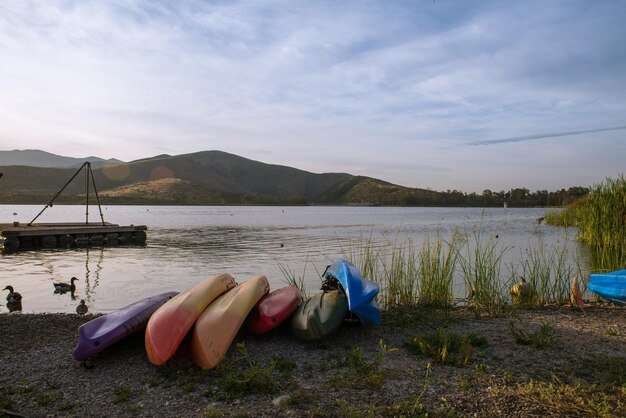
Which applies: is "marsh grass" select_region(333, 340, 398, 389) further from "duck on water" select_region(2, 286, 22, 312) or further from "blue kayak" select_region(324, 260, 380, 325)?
"duck on water" select_region(2, 286, 22, 312)

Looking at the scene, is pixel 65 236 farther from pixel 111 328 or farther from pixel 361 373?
pixel 361 373

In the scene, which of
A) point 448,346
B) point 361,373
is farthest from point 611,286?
point 361,373

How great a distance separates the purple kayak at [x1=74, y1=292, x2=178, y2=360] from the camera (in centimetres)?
527

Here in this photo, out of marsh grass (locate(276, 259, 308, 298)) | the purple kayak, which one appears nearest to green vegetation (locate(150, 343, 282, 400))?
the purple kayak

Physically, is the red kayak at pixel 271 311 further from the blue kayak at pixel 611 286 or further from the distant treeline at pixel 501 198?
the distant treeline at pixel 501 198

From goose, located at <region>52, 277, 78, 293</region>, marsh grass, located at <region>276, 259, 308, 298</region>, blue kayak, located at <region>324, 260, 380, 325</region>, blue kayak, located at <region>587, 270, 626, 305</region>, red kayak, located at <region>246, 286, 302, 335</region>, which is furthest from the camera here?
goose, located at <region>52, 277, 78, 293</region>

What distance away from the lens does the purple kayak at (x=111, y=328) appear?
5.27 m

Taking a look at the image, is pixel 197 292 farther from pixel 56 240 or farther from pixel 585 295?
pixel 56 240

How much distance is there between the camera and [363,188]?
15825 centimetres

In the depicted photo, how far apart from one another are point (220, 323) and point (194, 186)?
443ft

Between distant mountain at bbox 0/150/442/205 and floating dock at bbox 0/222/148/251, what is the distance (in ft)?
284

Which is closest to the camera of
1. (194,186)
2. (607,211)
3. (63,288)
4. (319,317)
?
(319,317)

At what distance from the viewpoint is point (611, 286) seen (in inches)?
348

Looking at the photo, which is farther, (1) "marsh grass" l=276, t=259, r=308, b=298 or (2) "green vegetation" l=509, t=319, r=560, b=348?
(1) "marsh grass" l=276, t=259, r=308, b=298
